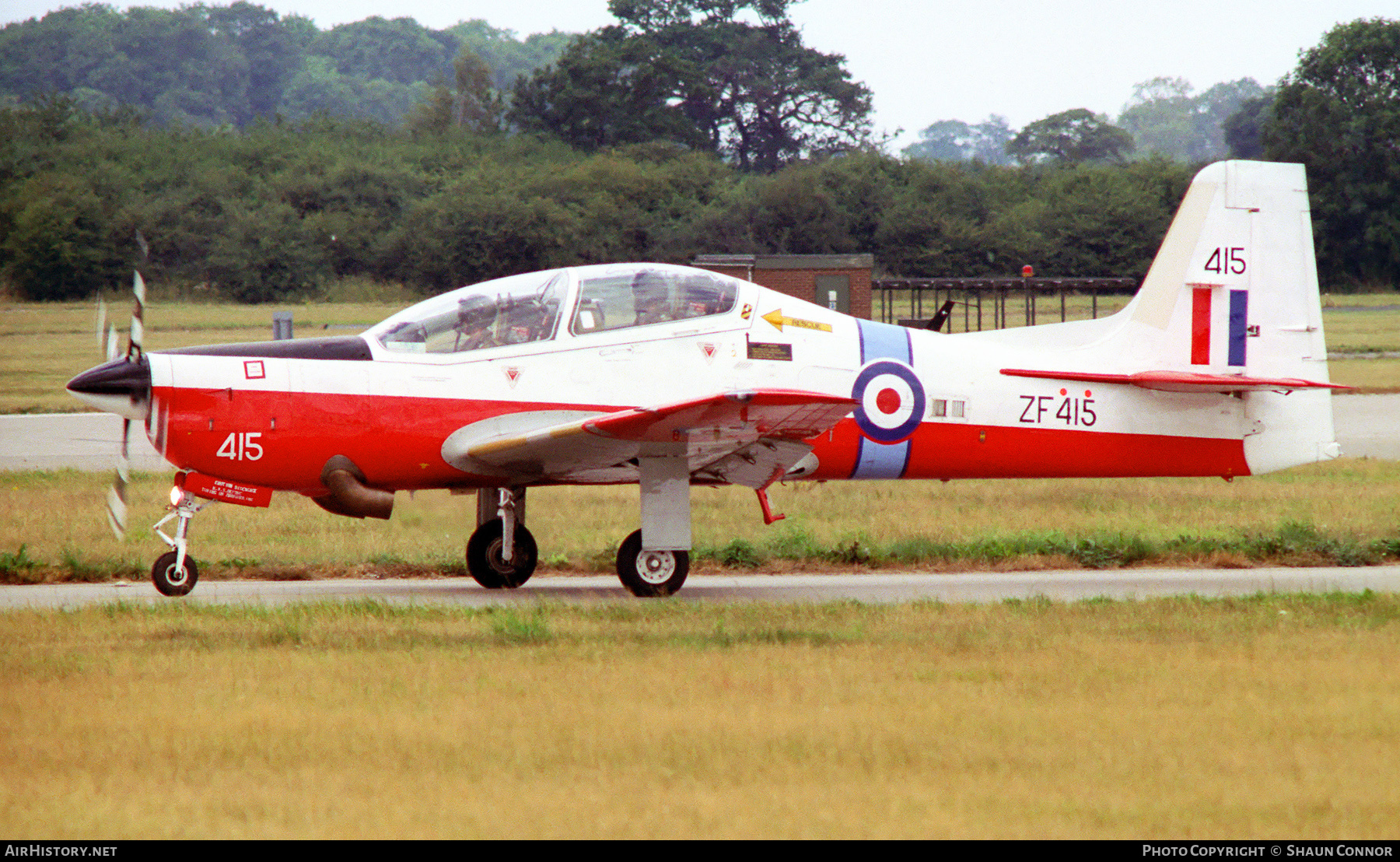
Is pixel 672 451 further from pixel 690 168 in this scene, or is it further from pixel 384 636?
pixel 690 168

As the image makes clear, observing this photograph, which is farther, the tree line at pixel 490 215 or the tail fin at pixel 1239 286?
the tree line at pixel 490 215

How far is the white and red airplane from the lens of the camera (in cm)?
955

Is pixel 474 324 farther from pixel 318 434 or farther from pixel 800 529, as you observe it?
pixel 800 529

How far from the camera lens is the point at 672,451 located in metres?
9.77

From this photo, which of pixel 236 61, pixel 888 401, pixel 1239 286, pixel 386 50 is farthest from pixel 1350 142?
pixel 386 50

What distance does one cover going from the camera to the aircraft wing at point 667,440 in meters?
9.02

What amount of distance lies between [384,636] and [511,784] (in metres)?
3.04

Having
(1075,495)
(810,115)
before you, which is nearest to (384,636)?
(1075,495)

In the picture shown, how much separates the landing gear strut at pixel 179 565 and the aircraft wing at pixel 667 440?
5.94 feet

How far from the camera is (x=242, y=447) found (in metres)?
9.55

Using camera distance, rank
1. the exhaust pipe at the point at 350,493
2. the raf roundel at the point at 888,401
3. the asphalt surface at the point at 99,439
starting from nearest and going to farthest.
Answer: the exhaust pipe at the point at 350,493 < the raf roundel at the point at 888,401 < the asphalt surface at the point at 99,439

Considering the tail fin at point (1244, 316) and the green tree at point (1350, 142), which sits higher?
the green tree at point (1350, 142)

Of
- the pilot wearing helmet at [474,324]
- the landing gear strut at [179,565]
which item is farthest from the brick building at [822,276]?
the landing gear strut at [179,565]

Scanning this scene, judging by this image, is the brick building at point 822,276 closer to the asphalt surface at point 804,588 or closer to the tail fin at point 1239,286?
the tail fin at point 1239,286
